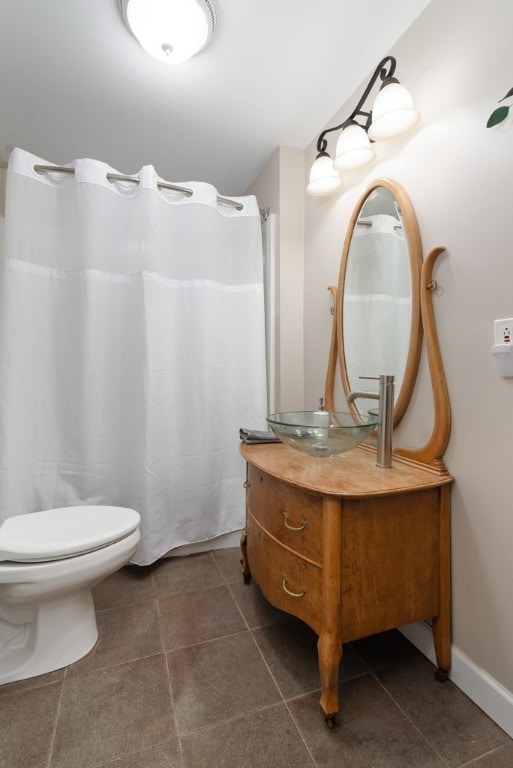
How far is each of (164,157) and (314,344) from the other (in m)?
1.41

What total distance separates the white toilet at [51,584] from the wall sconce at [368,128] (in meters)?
1.65

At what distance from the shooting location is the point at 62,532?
1257 mm

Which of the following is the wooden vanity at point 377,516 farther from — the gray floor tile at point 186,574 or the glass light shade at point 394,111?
the gray floor tile at point 186,574

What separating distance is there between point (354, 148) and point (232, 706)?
196 cm

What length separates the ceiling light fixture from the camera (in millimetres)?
1156

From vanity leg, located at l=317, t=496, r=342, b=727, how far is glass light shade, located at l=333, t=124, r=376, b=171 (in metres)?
1.27

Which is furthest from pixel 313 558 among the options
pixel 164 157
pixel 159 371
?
pixel 164 157

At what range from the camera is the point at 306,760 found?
91 cm

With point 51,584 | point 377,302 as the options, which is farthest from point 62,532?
point 377,302

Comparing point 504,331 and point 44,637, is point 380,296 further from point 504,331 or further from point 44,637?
point 44,637

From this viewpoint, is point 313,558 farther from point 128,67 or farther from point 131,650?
point 128,67

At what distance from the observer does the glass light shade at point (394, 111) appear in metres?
1.16

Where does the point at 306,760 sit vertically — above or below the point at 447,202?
below

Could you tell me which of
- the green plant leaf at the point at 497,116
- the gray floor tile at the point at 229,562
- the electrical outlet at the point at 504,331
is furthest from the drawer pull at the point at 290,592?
the green plant leaf at the point at 497,116
